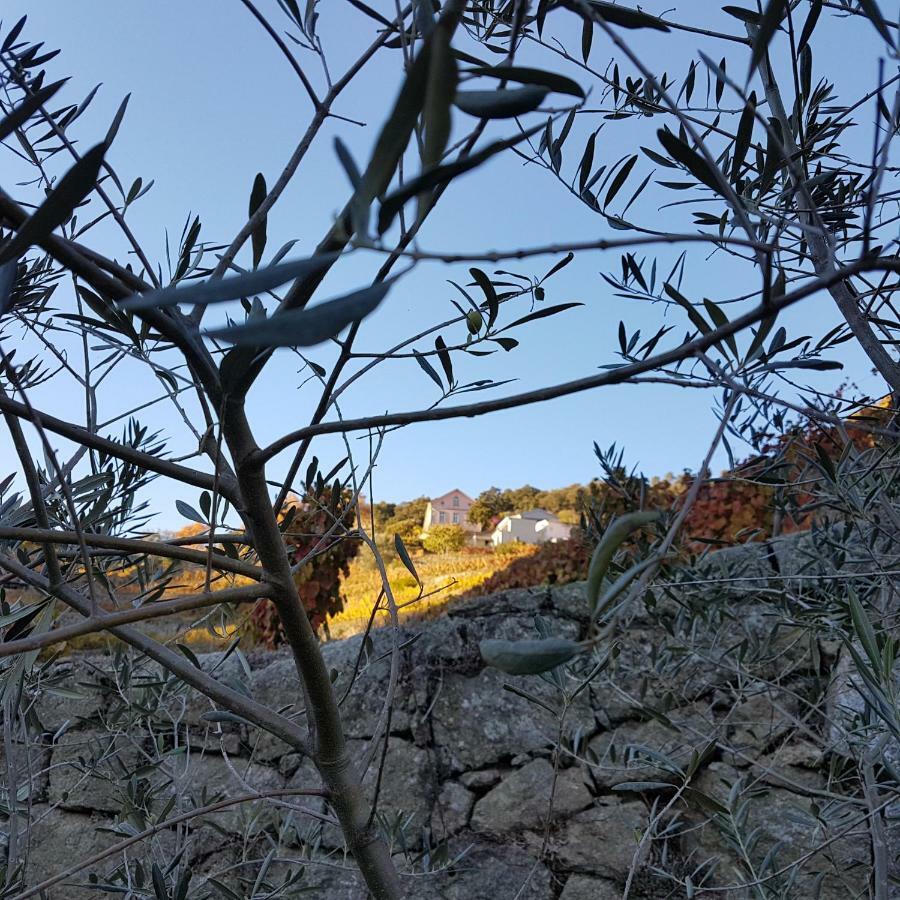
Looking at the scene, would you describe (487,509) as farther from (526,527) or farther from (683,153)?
(683,153)

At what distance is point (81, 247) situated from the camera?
457 millimetres

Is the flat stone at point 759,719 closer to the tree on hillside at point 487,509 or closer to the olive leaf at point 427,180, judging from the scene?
the olive leaf at point 427,180

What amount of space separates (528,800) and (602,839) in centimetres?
28

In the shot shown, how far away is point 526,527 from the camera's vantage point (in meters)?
10.7

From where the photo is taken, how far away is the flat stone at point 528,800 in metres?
2.37

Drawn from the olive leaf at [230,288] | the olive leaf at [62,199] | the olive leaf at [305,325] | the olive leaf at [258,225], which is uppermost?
the olive leaf at [258,225]

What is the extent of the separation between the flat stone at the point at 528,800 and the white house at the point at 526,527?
759cm

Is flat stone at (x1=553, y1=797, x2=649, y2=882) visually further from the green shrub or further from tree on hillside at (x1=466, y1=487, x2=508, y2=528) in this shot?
tree on hillside at (x1=466, y1=487, x2=508, y2=528)

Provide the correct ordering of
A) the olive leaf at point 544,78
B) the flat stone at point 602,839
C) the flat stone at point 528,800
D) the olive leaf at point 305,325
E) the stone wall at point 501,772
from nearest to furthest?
the olive leaf at point 305,325 < the olive leaf at point 544,78 < the stone wall at point 501,772 < the flat stone at point 602,839 < the flat stone at point 528,800

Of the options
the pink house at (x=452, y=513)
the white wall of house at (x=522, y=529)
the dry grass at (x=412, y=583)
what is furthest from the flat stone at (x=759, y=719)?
the pink house at (x=452, y=513)

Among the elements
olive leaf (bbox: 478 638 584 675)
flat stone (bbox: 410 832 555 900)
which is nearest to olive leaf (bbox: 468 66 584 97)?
olive leaf (bbox: 478 638 584 675)

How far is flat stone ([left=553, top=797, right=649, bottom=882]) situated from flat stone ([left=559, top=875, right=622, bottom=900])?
0.02 meters

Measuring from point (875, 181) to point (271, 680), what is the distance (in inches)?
110

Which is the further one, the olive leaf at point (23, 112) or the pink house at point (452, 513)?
the pink house at point (452, 513)
